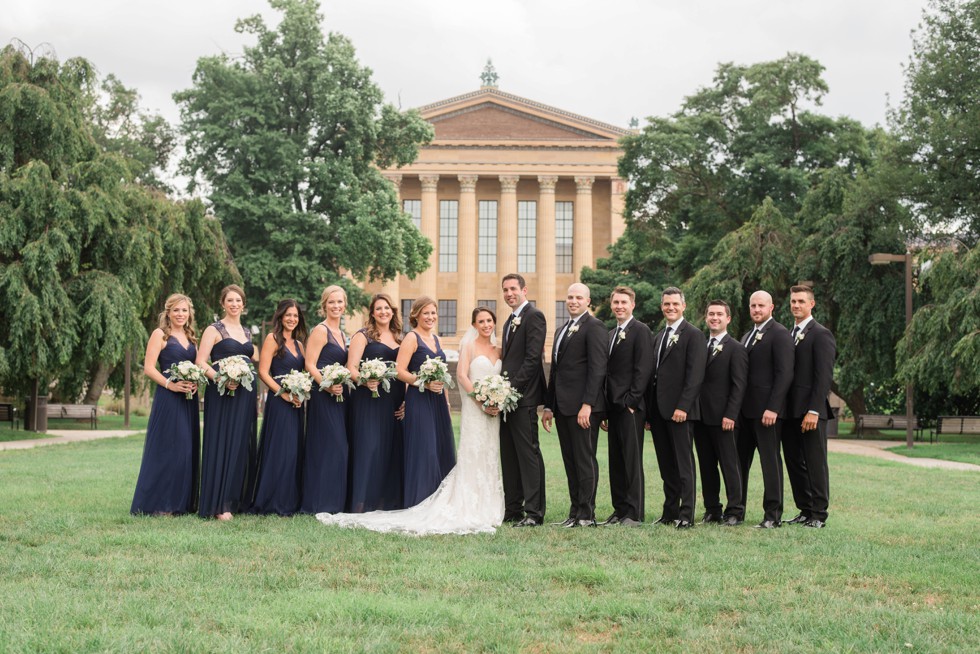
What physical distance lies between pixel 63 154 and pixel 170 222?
5016 mm

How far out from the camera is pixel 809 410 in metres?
10.2

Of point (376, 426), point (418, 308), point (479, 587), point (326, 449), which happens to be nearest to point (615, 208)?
point (418, 308)

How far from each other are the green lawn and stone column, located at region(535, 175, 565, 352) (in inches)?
2245

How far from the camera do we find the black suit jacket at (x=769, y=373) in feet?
33.6

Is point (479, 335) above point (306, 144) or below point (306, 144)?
below

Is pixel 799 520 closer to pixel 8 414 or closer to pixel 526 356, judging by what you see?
pixel 526 356

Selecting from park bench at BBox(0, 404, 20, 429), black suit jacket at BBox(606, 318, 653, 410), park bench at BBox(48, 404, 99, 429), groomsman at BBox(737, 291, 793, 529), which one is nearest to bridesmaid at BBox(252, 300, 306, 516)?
black suit jacket at BBox(606, 318, 653, 410)

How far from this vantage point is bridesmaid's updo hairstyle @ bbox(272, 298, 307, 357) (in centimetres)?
1083

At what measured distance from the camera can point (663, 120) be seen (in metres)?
37.9

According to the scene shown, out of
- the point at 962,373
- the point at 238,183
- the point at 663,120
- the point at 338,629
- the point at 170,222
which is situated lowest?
the point at 338,629

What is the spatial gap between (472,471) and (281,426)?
2075 mm

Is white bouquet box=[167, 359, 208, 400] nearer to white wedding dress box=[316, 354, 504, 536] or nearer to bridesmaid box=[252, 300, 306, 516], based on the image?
bridesmaid box=[252, 300, 306, 516]

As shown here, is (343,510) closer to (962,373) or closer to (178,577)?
(178,577)

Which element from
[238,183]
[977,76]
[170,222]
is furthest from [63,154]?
[977,76]
